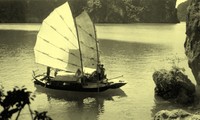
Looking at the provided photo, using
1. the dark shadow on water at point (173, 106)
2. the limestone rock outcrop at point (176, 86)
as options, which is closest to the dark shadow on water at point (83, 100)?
the dark shadow on water at point (173, 106)

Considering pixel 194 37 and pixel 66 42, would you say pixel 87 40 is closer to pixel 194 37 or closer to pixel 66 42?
pixel 66 42

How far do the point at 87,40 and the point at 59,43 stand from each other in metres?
2.90

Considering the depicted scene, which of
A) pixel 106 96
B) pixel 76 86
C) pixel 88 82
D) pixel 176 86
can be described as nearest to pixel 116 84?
pixel 106 96

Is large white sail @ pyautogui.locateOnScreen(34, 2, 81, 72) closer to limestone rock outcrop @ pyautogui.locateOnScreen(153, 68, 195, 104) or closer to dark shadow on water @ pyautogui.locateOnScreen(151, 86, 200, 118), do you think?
limestone rock outcrop @ pyautogui.locateOnScreen(153, 68, 195, 104)

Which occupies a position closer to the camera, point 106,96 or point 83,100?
point 83,100

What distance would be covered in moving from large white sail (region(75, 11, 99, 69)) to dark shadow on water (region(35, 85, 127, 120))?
475cm

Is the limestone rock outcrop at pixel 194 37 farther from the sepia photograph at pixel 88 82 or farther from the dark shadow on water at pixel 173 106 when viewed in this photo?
the dark shadow on water at pixel 173 106

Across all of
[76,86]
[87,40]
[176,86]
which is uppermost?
[87,40]

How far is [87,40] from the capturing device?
3859 cm

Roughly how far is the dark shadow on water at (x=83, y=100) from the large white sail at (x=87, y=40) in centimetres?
475

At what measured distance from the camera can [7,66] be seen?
4872 centimetres

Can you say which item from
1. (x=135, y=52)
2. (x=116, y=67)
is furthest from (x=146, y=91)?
(x=135, y=52)

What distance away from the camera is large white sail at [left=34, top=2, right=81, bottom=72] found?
36.7m

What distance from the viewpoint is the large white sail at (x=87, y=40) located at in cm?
3830
